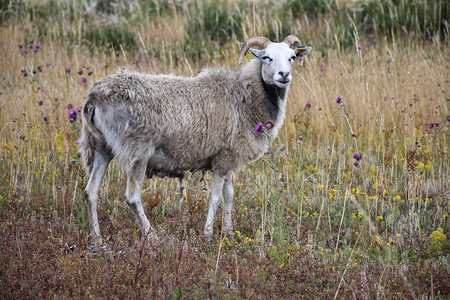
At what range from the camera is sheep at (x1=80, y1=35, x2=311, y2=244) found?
15.5 ft

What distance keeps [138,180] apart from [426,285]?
2.91 metres

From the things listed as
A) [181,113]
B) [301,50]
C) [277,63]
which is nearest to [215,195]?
[181,113]

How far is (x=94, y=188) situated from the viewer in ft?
16.2

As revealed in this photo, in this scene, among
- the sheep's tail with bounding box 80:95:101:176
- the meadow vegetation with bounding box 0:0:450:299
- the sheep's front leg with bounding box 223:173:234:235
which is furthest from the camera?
→ the sheep's front leg with bounding box 223:173:234:235

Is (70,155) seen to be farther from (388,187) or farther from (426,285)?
(426,285)

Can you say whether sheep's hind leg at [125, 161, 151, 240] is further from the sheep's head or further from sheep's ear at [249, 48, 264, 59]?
sheep's ear at [249, 48, 264, 59]

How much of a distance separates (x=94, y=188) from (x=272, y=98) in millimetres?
2295

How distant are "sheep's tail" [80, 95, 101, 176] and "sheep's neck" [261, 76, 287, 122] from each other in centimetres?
200

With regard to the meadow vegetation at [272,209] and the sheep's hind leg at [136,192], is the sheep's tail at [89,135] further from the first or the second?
the sheep's hind leg at [136,192]

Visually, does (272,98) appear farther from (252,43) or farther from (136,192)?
(136,192)

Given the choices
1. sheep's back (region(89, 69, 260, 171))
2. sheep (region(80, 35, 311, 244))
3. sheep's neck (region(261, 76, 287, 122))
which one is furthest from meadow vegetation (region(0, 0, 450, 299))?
sheep's back (region(89, 69, 260, 171))

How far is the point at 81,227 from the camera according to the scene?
5.17 meters

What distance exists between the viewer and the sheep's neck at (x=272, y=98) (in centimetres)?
551

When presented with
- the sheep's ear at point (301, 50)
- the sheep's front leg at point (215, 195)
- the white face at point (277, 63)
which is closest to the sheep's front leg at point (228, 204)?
the sheep's front leg at point (215, 195)
